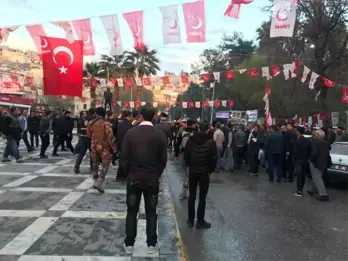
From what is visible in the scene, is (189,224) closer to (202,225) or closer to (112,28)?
(202,225)

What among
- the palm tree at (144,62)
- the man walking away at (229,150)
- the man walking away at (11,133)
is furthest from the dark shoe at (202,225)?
the palm tree at (144,62)

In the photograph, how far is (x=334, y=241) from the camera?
5.66 meters

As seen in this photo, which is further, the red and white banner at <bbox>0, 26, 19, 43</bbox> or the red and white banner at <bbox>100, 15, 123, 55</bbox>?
the red and white banner at <bbox>0, 26, 19, 43</bbox>

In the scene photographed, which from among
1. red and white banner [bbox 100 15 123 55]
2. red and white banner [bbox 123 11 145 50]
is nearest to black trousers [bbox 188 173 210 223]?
red and white banner [bbox 123 11 145 50]

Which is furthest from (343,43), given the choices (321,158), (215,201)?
(215,201)

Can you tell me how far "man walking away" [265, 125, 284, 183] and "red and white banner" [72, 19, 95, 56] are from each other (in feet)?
22.6

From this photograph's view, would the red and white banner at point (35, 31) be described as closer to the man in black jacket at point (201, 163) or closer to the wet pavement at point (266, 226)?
the wet pavement at point (266, 226)

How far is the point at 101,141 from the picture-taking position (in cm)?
792

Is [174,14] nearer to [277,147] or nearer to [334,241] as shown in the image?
[277,147]

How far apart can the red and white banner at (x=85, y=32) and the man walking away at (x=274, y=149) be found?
690 cm

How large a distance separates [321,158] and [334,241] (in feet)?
12.0

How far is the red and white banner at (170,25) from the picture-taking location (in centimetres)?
1185

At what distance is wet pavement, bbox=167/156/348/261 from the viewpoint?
4.96 metres

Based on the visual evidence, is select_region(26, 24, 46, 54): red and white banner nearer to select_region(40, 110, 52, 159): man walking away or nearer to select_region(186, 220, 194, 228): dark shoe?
select_region(40, 110, 52, 159): man walking away
